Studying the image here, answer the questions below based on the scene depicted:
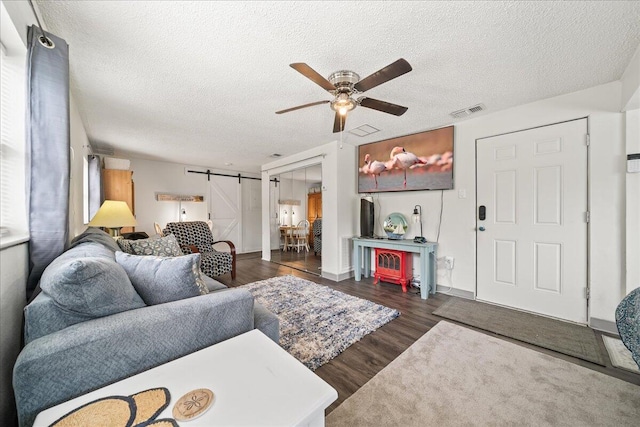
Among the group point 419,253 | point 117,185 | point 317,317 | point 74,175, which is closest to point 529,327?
point 419,253

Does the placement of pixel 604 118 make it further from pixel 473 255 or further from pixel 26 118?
pixel 26 118

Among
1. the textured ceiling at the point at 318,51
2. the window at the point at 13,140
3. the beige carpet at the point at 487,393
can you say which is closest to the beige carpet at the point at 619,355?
the beige carpet at the point at 487,393

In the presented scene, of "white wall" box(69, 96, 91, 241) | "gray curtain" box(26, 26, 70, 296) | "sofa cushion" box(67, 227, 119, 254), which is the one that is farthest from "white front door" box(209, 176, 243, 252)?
"gray curtain" box(26, 26, 70, 296)

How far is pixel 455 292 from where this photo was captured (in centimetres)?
324

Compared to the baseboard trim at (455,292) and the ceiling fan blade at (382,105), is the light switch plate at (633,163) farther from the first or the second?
the ceiling fan blade at (382,105)

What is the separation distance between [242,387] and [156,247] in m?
2.38

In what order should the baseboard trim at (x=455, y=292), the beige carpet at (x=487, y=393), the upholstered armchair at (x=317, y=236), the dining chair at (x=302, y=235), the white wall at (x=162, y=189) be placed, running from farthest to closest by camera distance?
the dining chair at (x=302, y=235)
the white wall at (x=162, y=189)
the upholstered armchair at (x=317, y=236)
the baseboard trim at (x=455, y=292)
the beige carpet at (x=487, y=393)

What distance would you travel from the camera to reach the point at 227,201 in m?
6.45

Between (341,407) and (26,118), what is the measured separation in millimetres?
2392

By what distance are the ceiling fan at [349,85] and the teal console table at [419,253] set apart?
1.89 meters

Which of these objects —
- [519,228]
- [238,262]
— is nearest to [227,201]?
[238,262]

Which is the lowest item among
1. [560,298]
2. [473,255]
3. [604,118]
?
[560,298]

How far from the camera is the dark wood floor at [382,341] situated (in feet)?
5.46

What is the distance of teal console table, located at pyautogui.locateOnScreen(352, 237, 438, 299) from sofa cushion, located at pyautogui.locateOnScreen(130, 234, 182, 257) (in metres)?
2.59
